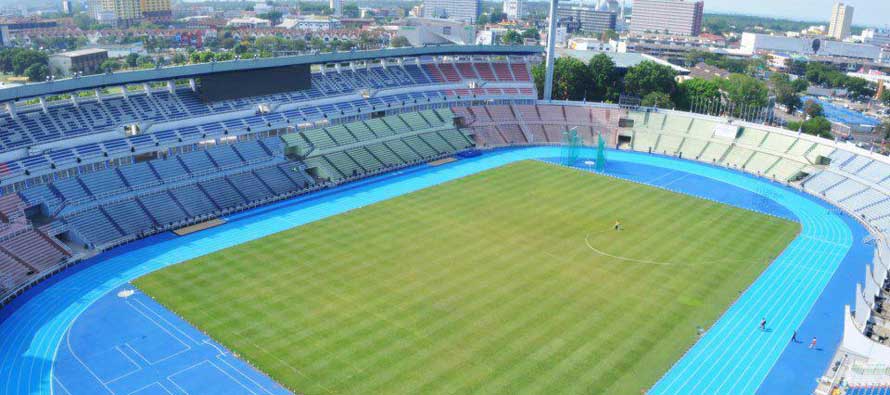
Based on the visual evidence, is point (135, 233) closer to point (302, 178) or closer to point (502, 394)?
point (302, 178)

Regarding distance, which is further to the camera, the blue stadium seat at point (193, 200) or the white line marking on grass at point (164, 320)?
the blue stadium seat at point (193, 200)

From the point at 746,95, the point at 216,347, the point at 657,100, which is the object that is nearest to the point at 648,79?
the point at 657,100

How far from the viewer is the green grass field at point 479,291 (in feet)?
87.2

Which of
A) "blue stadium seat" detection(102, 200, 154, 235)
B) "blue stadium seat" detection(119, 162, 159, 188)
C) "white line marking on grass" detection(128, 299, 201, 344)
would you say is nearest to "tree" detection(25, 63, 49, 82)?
"blue stadium seat" detection(119, 162, 159, 188)

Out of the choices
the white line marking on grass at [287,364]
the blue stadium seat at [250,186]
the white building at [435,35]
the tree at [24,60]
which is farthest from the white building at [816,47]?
the white line marking on grass at [287,364]

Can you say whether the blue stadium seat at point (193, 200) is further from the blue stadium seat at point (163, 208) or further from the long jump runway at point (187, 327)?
the long jump runway at point (187, 327)

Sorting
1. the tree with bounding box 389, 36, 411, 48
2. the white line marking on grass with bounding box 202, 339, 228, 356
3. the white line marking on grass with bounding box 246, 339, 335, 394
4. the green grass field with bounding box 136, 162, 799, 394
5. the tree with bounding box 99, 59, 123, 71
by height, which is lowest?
the white line marking on grass with bounding box 202, 339, 228, 356

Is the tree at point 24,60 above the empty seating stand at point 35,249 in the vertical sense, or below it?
above

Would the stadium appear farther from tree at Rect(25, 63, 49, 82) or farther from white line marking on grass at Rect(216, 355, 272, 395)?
tree at Rect(25, 63, 49, 82)

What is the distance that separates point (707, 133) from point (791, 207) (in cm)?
1765

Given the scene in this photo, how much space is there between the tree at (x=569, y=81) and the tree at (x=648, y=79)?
5600 mm

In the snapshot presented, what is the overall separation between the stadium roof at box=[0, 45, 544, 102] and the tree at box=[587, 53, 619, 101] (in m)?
9.87

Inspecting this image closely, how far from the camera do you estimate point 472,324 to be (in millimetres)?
29984

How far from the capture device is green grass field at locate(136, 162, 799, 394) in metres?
26.6
